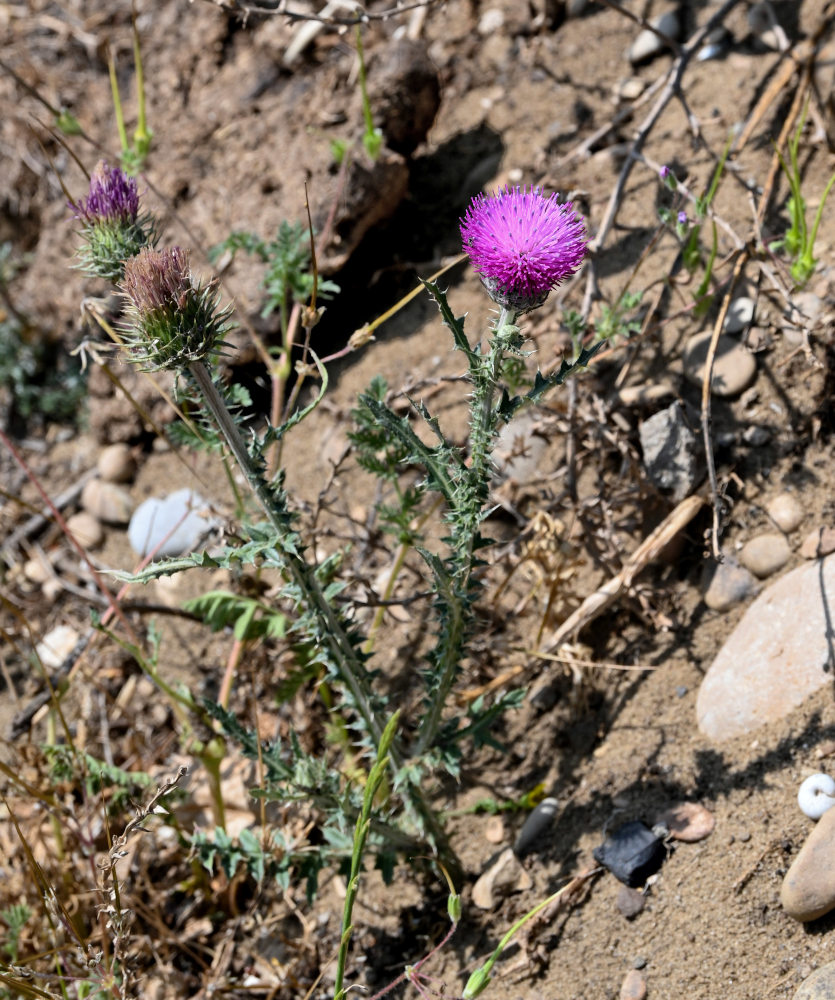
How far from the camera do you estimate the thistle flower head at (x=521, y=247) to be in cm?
195

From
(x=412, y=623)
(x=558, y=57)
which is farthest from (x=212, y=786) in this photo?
(x=558, y=57)

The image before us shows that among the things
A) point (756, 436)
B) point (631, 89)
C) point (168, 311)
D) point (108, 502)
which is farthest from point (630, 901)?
point (631, 89)

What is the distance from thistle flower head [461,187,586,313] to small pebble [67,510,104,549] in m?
2.78

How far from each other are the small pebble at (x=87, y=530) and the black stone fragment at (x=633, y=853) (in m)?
2.64

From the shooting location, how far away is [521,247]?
1939mm

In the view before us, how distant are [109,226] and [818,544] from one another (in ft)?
7.14

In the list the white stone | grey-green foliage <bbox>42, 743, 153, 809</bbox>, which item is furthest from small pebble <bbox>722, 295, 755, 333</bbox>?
grey-green foliage <bbox>42, 743, 153, 809</bbox>

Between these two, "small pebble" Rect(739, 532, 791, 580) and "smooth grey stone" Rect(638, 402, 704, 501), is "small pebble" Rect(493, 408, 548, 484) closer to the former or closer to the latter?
"smooth grey stone" Rect(638, 402, 704, 501)

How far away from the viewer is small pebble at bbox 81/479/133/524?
419 cm

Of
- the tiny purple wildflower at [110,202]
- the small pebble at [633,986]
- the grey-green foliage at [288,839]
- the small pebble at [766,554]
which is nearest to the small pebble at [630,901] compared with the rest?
the small pebble at [633,986]

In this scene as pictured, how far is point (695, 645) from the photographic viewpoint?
2.94 metres

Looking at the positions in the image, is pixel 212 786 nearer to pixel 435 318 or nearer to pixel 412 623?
pixel 412 623

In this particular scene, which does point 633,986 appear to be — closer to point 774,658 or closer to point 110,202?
point 774,658

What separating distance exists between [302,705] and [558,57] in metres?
3.26
